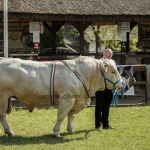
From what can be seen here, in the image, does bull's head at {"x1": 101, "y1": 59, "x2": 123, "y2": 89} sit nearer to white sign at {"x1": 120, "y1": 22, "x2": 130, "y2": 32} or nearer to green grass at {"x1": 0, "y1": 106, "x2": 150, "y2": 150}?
green grass at {"x1": 0, "y1": 106, "x2": 150, "y2": 150}

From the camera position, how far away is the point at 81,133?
9750mm

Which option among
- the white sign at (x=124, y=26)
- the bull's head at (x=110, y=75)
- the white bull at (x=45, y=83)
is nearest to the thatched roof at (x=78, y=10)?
the white sign at (x=124, y=26)

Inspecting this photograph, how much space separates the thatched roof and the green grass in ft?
17.6

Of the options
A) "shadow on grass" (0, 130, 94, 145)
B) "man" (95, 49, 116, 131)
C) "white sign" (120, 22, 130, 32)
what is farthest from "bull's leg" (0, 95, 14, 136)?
"white sign" (120, 22, 130, 32)

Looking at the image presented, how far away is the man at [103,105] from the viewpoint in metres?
10.1

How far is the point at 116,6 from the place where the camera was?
61.5 feet

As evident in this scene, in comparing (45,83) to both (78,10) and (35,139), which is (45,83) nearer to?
(35,139)

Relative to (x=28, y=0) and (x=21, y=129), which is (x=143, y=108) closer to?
(x=21, y=129)

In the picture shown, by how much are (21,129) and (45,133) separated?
0.71 metres

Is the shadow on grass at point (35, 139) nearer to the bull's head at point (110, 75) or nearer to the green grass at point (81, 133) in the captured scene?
the green grass at point (81, 133)

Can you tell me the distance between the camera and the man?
10.1 m

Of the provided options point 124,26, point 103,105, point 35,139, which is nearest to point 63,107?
point 35,139

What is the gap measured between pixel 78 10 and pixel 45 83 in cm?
927

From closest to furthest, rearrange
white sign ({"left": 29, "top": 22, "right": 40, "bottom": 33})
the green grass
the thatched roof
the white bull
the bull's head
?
the green grass < the white bull < the bull's head < the thatched roof < white sign ({"left": 29, "top": 22, "right": 40, "bottom": 33})
